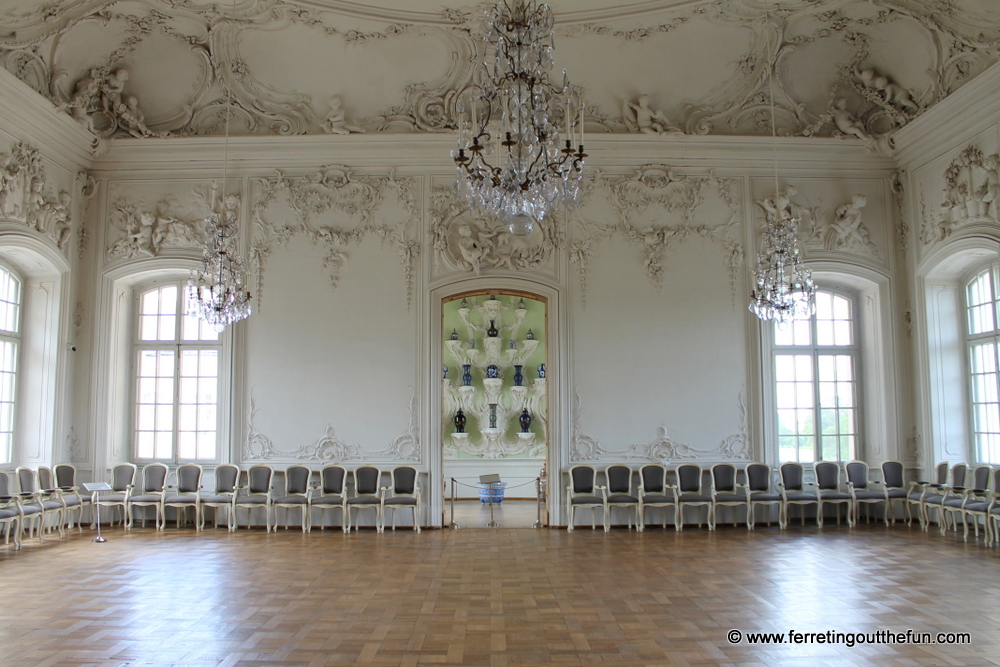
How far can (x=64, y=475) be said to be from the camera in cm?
972

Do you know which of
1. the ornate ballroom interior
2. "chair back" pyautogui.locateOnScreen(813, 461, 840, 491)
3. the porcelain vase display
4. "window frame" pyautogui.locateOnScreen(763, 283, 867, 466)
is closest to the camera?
the ornate ballroom interior

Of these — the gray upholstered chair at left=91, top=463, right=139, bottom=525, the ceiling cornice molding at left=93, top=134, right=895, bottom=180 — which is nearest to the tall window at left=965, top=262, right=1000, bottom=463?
the ceiling cornice molding at left=93, top=134, right=895, bottom=180

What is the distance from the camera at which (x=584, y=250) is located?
34.3ft

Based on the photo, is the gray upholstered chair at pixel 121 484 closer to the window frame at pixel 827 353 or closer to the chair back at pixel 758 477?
the chair back at pixel 758 477

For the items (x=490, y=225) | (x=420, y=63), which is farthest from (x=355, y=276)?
(x=420, y=63)

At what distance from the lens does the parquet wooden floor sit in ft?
15.3

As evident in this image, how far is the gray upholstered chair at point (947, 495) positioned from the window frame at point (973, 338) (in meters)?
0.48

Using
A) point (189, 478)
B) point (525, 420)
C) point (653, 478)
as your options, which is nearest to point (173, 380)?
point (189, 478)

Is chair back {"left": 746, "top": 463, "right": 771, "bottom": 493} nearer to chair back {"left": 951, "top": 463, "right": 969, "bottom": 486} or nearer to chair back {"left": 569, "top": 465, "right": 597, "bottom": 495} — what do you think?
chair back {"left": 569, "top": 465, "right": 597, "bottom": 495}

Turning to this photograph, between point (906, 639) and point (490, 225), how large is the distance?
23.5 feet

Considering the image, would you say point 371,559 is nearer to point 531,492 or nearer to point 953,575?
point 953,575

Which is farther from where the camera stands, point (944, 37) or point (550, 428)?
point (550, 428)

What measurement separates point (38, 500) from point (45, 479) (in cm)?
69

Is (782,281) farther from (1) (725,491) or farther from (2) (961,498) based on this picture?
(2) (961,498)
